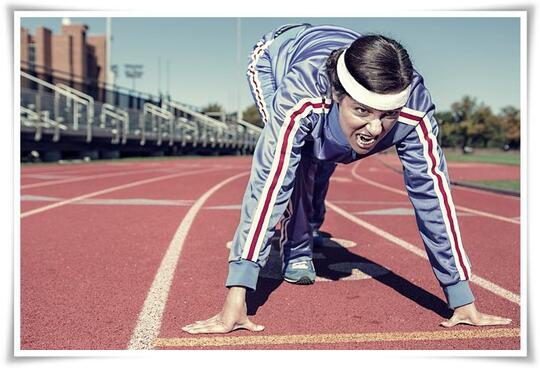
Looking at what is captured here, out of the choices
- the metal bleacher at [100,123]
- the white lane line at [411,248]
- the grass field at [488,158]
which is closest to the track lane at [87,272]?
the white lane line at [411,248]

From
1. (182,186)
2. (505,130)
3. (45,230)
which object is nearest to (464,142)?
(505,130)

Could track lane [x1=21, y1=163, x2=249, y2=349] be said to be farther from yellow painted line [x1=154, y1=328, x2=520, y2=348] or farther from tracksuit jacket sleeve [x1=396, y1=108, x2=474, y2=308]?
tracksuit jacket sleeve [x1=396, y1=108, x2=474, y2=308]

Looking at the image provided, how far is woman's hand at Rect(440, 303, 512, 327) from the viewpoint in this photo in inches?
128

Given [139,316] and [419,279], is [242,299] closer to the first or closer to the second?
[139,316]

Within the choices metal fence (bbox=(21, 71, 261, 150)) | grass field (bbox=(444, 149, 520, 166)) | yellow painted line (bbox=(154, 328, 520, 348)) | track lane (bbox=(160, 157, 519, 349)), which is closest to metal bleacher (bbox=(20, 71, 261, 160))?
metal fence (bbox=(21, 71, 261, 150))

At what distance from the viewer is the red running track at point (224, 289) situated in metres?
3.04

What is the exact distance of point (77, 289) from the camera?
405 cm

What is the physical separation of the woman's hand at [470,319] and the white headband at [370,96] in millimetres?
1142

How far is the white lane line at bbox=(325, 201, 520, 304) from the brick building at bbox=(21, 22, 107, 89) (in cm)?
3011

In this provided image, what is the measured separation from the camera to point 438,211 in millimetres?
3301

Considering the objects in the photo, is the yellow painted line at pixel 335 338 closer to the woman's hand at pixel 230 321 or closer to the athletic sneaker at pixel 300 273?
the woman's hand at pixel 230 321

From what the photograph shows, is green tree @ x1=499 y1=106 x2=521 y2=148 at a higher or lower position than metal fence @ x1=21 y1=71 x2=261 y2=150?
higher
